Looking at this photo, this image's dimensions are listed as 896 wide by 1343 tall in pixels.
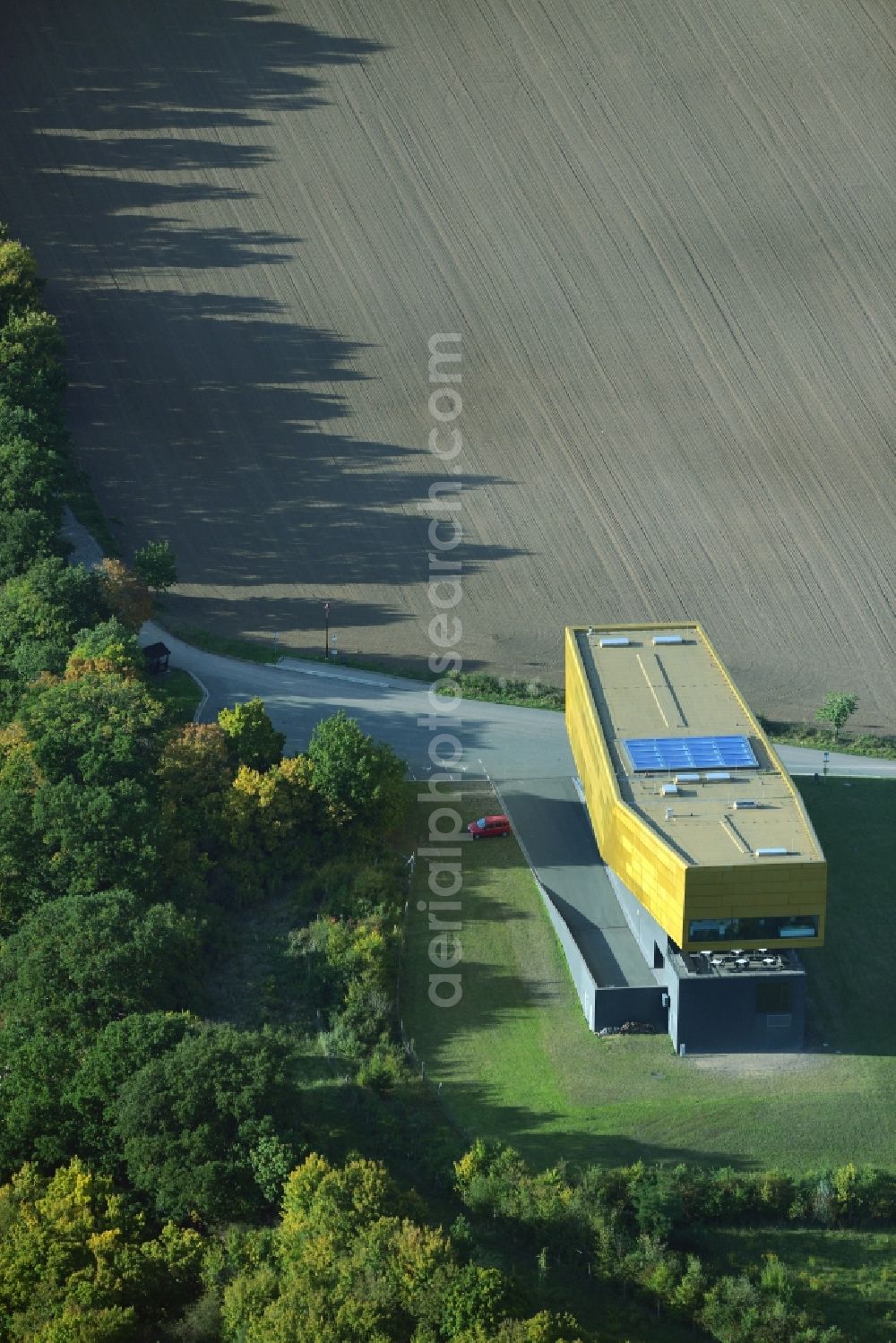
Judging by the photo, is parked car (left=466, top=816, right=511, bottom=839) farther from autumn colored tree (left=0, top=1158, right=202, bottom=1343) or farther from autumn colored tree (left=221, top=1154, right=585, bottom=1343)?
autumn colored tree (left=0, top=1158, right=202, bottom=1343)

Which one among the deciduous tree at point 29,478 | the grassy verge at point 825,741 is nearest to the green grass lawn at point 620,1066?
the grassy verge at point 825,741

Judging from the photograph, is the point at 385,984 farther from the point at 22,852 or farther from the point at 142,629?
the point at 142,629

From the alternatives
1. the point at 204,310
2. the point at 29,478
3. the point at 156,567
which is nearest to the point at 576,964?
the point at 156,567

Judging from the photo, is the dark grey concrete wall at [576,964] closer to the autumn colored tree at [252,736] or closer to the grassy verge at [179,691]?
the autumn colored tree at [252,736]

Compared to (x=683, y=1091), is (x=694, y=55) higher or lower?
higher

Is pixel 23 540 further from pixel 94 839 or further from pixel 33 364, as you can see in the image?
pixel 94 839

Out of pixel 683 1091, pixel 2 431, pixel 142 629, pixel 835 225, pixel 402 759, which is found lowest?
pixel 683 1091

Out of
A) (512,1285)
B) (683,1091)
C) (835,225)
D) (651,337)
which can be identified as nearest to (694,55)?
(835,225)
